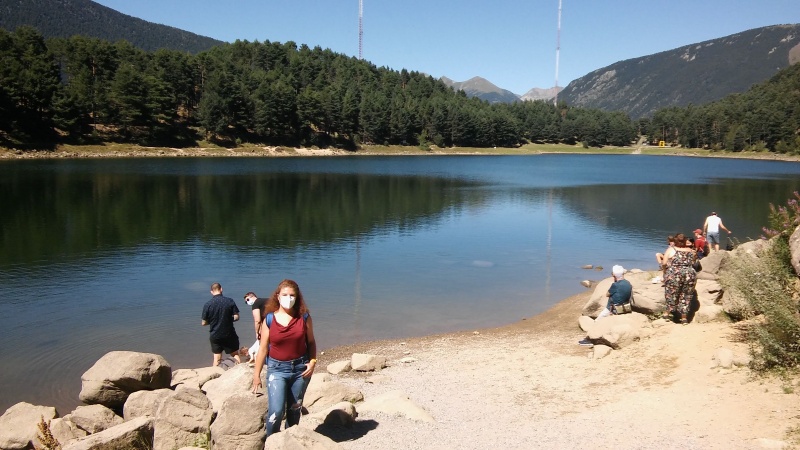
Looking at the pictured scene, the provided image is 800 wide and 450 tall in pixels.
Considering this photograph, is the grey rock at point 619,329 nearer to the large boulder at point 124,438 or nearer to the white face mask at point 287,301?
the white face mask at point 287,301

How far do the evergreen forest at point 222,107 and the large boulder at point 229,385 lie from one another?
3829 inches

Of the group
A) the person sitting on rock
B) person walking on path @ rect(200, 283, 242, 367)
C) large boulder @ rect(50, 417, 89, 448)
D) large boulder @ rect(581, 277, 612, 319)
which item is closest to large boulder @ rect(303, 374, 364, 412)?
person walking on path @ rect(200, 283, 242, 367)

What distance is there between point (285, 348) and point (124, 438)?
136 inches

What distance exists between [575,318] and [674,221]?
29.5 m

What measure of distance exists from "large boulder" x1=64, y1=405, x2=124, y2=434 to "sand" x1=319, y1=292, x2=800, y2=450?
4422 mm

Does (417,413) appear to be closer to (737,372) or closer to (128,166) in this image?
(737,372)

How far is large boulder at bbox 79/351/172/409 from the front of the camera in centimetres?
1135

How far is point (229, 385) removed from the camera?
1128 cm

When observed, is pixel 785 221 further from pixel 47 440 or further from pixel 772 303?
pixel 47 440

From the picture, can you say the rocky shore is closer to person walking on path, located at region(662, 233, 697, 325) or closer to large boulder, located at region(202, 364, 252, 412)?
large boulder, located at region(202, 364, 252, 412)

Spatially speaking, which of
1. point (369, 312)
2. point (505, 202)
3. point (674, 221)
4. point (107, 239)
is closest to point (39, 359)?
point (369, 312)

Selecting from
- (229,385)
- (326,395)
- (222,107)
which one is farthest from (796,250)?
(222,107)

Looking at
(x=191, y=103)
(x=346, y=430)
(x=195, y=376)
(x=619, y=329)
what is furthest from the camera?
(x=191, y=103)

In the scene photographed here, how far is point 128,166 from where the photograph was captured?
83.8 metres
